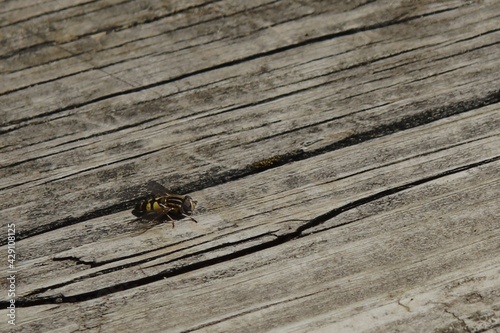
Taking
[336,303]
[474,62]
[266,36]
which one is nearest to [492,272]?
[336,303]

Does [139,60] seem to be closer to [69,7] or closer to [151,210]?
[69,7]

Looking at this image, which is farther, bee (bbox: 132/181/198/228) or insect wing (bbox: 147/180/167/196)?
insect wing (bbox: 147/180/167/196)

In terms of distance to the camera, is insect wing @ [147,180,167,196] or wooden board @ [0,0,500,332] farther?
insect wing @ [147,180,167,196]

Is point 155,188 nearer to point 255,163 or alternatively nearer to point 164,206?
point 164,206

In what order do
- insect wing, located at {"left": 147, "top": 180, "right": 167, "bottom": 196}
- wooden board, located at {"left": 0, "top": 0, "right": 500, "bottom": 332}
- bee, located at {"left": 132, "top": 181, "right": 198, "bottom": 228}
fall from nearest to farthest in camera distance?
wooden board, located at {"left": 0, "top": 0, "right": 500, "bottom": 332} → bee, located at {"left": 132, "top": 181, "right": 198, "bottom": 228} → insect wing, located at {"left": 147, "top": 180, "right": 167, "bottom": 196}

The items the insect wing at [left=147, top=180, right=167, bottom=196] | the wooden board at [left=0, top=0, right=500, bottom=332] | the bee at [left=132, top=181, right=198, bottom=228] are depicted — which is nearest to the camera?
the wooden board at [left=0, top=0, right=500, bottom=332]
